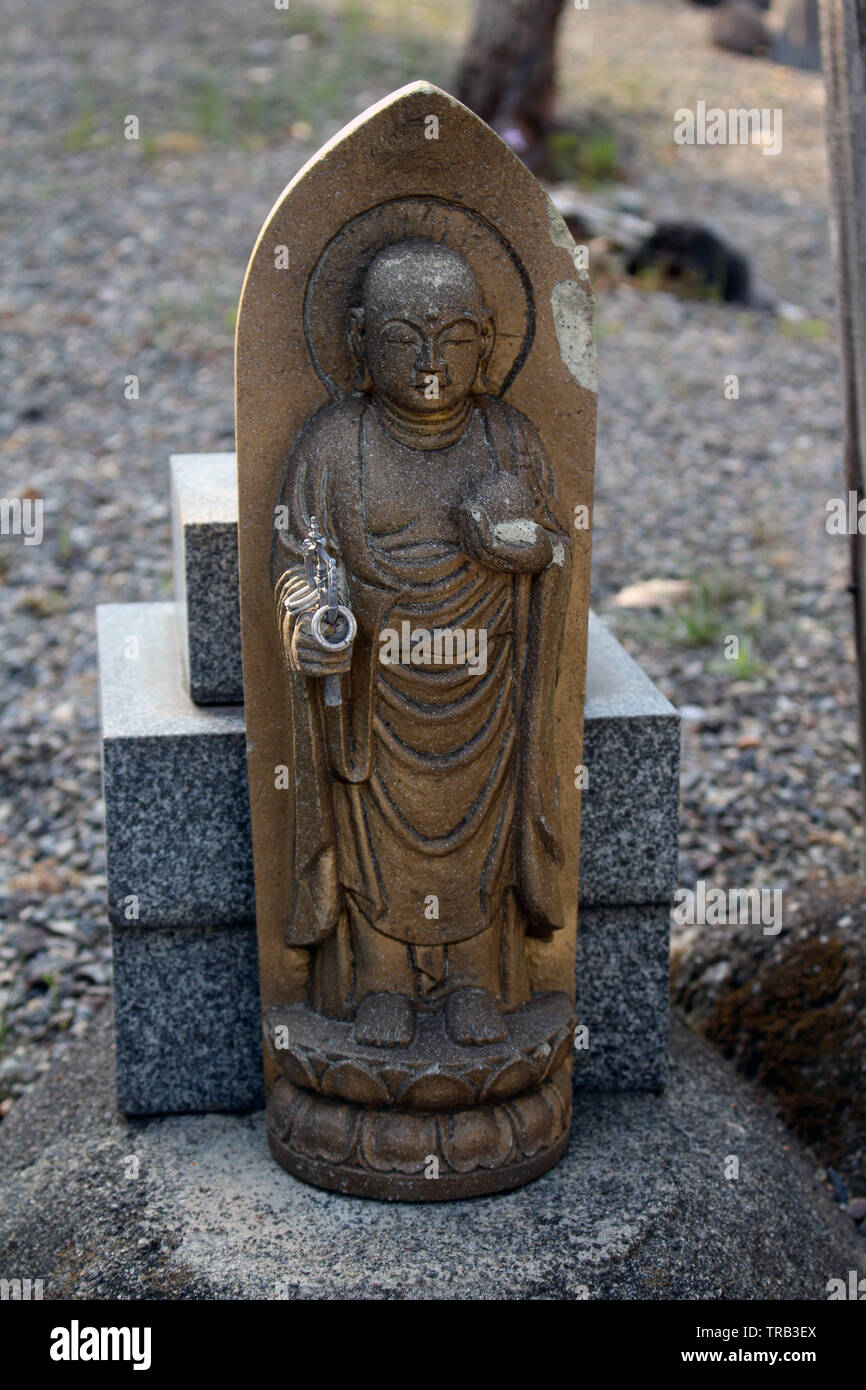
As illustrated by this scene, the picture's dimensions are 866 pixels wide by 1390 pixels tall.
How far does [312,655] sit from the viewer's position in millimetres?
2779

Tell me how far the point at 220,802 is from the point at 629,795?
0.88m

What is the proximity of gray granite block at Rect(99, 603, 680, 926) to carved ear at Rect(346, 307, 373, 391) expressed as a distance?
0.78 m

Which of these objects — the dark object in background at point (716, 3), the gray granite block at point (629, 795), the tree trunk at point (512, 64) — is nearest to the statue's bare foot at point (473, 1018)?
the gray granite block at point (629, 795)

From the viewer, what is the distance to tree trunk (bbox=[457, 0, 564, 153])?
8203 millimetres

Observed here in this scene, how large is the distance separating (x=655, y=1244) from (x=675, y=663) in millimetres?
2636

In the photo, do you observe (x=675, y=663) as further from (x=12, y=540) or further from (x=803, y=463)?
(x=12, y=540)

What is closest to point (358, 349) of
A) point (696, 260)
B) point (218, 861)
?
point (218, 861)

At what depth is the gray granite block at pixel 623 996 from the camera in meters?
3.44

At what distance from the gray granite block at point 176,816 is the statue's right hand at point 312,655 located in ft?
1.60

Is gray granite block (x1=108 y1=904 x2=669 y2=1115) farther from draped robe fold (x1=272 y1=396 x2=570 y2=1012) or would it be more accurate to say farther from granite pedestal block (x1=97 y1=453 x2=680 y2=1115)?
draped robe fold (x1=272 y1=396 x2=570 y2=1012)

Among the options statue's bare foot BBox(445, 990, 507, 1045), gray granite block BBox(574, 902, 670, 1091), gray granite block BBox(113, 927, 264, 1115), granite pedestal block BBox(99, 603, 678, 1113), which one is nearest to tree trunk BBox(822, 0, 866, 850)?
granite pedestal block BBox(99, 603, 678, 1113)

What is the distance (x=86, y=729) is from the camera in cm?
493

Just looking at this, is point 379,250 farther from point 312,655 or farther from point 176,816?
point 176,816

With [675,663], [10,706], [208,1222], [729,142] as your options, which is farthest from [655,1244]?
[729,142]
